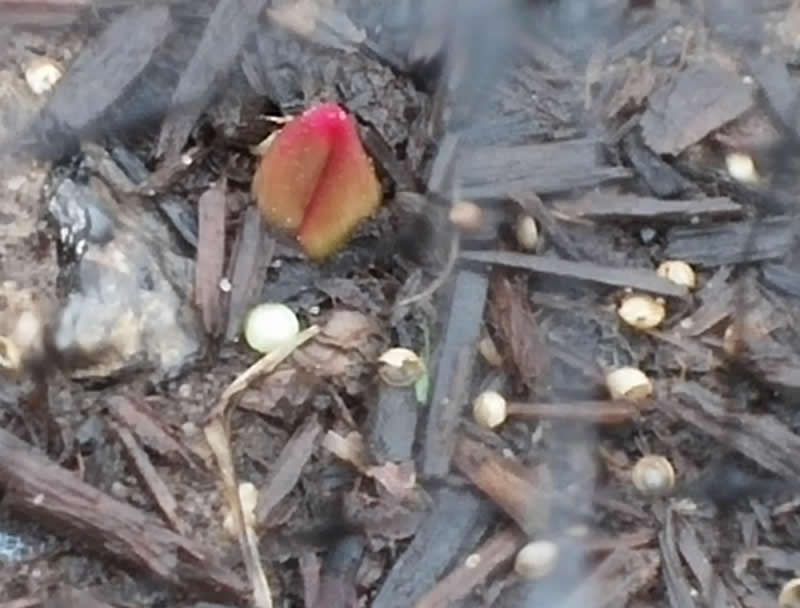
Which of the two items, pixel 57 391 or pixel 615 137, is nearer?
pixel 57 391

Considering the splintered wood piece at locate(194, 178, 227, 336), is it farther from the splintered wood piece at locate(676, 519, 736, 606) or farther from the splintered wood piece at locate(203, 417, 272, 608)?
the splintered wood piece at locate(676, 519, 736, 606)

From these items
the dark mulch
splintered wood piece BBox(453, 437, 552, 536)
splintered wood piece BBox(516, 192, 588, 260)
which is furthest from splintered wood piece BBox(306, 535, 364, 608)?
splintered wood piece BBox(516, 192, 588, 260)

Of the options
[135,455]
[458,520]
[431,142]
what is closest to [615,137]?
[431,142]

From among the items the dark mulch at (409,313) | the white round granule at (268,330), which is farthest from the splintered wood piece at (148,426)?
the white round granule at (268,330)

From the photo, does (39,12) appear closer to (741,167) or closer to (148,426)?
(148,426)

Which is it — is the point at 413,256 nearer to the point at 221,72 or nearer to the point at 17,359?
the point at 221,72

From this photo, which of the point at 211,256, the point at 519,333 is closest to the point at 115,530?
the point at 211,256
